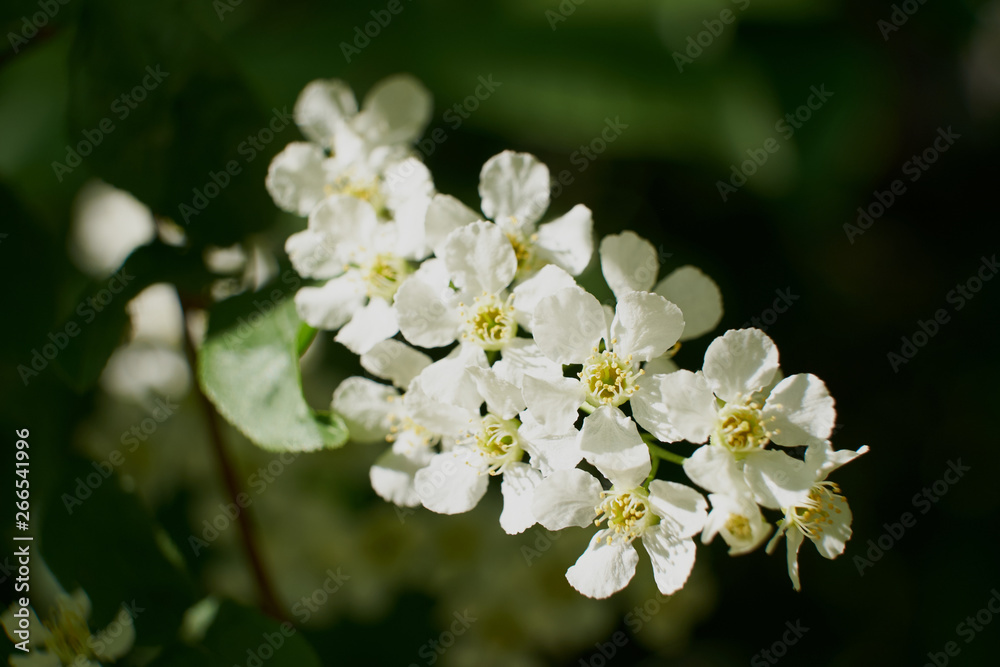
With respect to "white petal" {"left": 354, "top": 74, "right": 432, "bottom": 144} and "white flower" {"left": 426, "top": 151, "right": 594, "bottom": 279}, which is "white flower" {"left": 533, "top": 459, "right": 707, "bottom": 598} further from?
"white petal" {"left": 354, "top": 74, "right": 432, "bottom": 144}

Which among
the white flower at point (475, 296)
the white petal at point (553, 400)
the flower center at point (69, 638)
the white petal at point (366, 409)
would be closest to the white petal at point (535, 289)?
the white flower at point (475, 296)

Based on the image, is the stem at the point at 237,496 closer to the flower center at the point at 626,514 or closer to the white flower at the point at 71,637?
the white flower at the point at 71,637

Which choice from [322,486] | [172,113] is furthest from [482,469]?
[322,486]

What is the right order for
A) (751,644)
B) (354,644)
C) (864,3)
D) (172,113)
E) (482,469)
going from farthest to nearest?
(864,3)
(751,644)
(354,644)
(172,113)
(482,469)

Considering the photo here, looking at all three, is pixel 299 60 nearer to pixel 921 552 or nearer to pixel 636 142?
pixel 636 142

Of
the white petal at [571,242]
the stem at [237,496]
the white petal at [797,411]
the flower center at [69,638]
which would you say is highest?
the white petal at [797,411]

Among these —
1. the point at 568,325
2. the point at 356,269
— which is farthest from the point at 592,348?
the point at 356,269

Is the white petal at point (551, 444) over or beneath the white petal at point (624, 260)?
beneath
